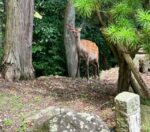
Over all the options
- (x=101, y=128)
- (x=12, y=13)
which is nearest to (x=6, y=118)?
(x=101, y=128)

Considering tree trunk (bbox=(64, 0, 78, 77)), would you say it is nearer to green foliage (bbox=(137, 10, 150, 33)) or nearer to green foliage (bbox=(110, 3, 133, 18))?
green foliage (bbox=(110, 3, 133, 18))

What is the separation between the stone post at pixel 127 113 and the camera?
5.52 meters

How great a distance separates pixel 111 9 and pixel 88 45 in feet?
14.1

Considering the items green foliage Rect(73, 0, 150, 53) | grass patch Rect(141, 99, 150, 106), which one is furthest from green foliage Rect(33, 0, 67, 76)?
green foliage Rect(73, 0, 150, 53)

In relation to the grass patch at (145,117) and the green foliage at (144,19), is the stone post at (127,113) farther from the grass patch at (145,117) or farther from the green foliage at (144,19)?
the green foliage at (144,19)

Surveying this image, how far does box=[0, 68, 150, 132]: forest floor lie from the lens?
6.33m

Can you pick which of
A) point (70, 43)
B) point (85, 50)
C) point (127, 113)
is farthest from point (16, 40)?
point (70, 43)

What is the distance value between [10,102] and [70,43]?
6.35m

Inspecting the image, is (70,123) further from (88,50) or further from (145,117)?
(88,50)

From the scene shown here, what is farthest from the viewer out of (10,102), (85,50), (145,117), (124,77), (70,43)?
(70,43)

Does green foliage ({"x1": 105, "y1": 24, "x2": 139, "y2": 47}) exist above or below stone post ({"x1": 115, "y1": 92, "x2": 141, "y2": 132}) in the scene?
above

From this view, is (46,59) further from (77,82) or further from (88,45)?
(77,82)

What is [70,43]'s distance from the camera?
13109 millimetres

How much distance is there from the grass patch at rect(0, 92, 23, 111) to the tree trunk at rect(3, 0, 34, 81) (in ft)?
4.89
